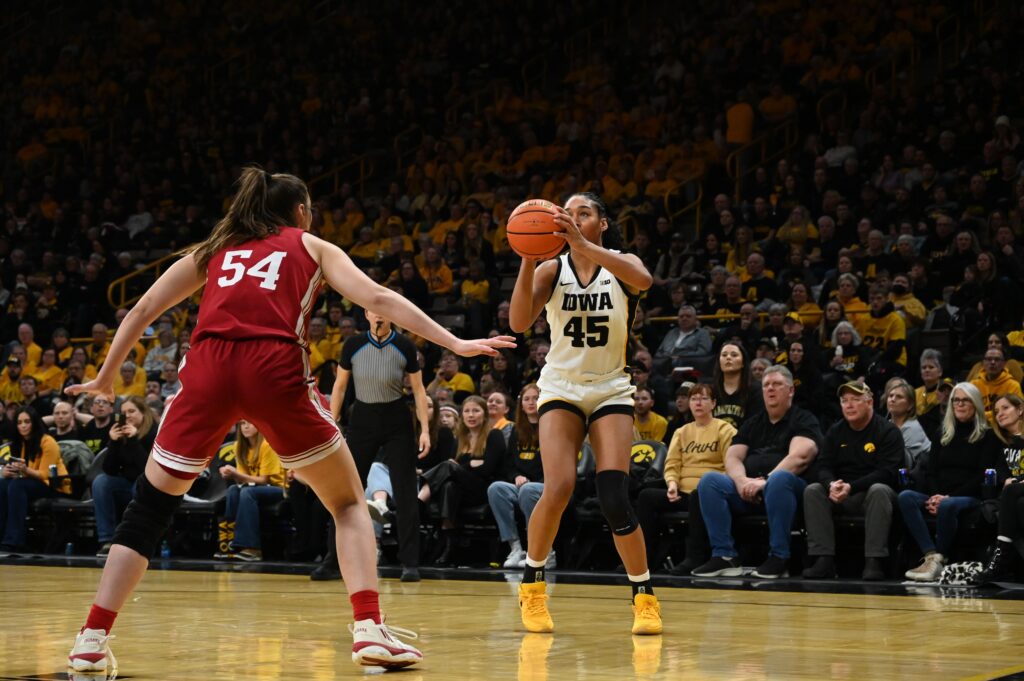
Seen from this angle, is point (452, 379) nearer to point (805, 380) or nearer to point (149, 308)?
point (805, 380)

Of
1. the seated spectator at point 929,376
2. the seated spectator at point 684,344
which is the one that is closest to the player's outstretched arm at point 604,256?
the seated spectator at point 929,376

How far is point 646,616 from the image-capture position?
6.16m

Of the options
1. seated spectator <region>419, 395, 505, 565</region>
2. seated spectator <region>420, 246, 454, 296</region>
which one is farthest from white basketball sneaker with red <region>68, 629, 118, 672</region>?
seated spectator <region>420, 246, 454, 296</region>

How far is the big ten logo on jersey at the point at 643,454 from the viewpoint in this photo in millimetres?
10875

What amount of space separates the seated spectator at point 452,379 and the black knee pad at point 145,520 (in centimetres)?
865

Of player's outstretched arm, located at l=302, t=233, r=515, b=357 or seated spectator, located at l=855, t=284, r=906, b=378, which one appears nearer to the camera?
player's outstretched arm, located at l=302, t=233, r=515, b=357

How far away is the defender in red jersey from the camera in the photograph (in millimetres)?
4766

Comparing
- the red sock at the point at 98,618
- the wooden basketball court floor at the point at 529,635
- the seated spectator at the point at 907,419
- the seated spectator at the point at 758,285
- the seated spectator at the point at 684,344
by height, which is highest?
the seated spectator at the point at 758,285

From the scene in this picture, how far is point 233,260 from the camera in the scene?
16.2 feet

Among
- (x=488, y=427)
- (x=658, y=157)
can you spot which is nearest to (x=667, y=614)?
(x=488, y=427)

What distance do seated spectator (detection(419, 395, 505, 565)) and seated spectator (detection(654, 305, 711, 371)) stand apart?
2287mm

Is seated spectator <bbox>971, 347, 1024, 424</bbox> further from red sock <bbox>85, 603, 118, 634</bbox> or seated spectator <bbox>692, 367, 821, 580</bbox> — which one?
red sock <bbox>85, 603, 118, 634</bbox>

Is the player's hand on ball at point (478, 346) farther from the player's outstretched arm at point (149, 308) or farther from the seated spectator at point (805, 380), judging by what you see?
the seated spectator at point (805, 380)

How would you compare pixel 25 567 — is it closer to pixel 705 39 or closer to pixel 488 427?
pixel 488 427
